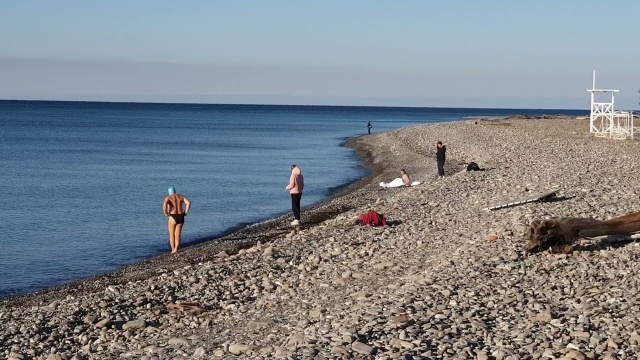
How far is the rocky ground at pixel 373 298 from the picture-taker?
10172 millimetres

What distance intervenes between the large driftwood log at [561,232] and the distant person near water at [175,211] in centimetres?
902

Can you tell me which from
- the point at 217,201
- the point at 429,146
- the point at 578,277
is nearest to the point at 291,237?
the point at 578,277

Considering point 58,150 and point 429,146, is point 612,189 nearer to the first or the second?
point 429,146

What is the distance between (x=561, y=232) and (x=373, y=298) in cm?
403

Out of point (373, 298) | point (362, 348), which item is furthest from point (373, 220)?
point (362, 348)

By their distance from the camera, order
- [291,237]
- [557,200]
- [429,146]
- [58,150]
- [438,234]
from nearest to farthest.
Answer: [438,234] → [291,237] → [557,200] → [429,146] → [58,150]

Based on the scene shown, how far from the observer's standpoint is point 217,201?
112 ft

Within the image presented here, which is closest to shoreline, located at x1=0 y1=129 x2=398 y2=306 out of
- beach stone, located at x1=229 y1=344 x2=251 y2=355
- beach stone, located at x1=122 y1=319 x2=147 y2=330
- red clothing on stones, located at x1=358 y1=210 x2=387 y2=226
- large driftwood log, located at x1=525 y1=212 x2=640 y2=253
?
red clothing on stones, located at x1=358 y1=210 x2=387 y2=226

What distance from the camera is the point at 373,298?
1265 cm

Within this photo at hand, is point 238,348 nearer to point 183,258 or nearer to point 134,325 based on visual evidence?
point 134,325

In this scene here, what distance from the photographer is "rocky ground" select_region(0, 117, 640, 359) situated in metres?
10.2

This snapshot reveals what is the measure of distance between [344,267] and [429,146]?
4207 cm

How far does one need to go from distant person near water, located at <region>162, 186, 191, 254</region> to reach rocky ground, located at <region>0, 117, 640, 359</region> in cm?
60

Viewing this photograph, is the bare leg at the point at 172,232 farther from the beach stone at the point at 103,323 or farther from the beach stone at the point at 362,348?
the beach stone at the point at 362,348
